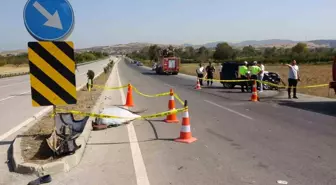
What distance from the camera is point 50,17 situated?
6.20m

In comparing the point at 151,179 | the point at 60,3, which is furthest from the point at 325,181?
the point at 60,3

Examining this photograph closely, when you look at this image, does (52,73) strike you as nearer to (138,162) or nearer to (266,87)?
(138,162)

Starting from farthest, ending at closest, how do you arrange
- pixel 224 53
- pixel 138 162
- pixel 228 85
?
pixel 224 53 → pixel 228 85 → pixel 138 162

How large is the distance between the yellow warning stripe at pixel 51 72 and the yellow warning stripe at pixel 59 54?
203 mm

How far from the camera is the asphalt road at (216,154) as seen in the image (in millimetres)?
5363

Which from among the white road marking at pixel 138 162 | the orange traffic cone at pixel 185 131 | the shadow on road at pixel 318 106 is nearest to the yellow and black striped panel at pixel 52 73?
the white road marking at pixel 138 162

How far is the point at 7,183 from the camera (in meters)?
5.16

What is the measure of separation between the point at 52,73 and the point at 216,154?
3.28 metres

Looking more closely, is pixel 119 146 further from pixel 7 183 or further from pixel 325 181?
pixel 325 181

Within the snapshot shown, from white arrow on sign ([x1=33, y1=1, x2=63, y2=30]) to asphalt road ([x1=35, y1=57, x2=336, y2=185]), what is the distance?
2322 millimetres

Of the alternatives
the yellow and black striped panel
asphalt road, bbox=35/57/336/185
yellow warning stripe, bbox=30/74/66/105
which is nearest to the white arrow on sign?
the yellow and black striped panel

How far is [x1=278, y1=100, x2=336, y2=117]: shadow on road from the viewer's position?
12.9 meters

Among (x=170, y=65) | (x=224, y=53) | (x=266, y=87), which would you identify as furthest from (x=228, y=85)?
(x=224, y=53)

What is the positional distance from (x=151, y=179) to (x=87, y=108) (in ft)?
25.3
